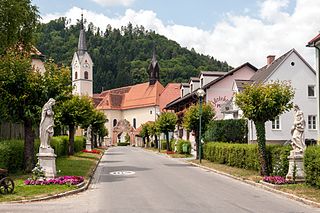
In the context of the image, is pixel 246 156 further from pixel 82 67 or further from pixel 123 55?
pixel 123 55

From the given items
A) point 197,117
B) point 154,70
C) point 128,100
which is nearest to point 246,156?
point 197,117

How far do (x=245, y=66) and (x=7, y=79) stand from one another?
38.3 metres

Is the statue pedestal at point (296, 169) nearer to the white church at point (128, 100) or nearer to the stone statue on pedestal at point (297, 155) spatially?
the stone statue on pedestal at point (297, 155)

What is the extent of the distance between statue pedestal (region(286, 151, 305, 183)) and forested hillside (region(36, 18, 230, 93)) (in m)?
108

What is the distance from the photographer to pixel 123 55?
162250mm

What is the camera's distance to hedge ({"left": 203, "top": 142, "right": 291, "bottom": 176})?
19.9 meters

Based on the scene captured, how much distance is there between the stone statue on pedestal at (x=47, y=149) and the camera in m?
18.4

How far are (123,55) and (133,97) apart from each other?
145ft

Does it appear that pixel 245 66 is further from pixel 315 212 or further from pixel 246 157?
pixel 315 212

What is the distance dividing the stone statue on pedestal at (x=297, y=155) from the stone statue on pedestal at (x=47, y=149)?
9580mm

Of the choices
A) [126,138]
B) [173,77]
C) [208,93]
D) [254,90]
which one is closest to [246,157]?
[254,90]

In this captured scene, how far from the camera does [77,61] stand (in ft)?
375

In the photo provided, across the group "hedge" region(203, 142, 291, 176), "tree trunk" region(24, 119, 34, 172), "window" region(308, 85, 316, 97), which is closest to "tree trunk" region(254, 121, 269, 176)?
"hedge" region(203, 142, 291, 176)

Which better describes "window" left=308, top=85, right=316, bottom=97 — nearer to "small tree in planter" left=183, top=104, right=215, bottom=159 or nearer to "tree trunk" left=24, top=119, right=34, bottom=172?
"small tree in planter" left=183, top=104, right=215, bottom=159
